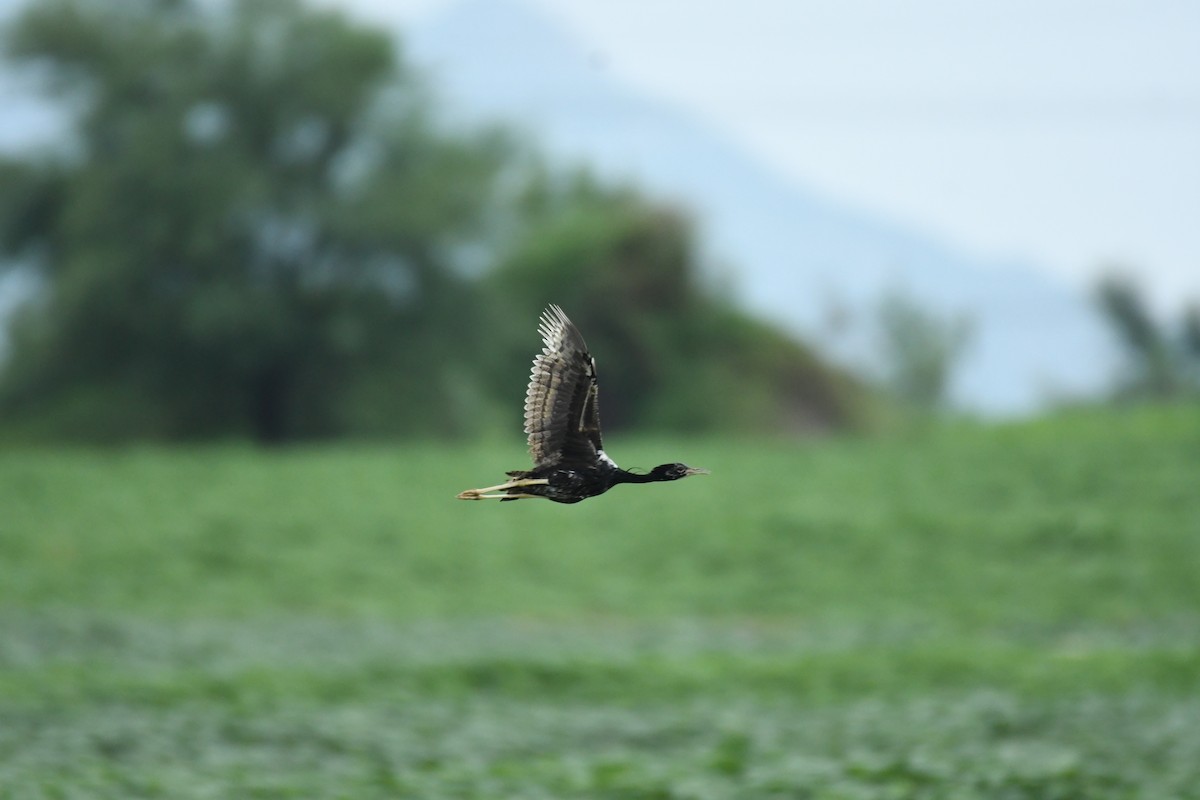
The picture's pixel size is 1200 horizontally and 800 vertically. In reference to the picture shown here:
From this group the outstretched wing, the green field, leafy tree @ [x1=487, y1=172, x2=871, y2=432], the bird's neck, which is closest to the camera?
the bird's neck

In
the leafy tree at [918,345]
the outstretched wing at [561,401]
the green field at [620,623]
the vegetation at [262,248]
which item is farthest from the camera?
the leafy tree at [918,345]

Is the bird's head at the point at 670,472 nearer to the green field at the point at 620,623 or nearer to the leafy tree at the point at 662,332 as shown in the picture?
the green field at the point at 620,623

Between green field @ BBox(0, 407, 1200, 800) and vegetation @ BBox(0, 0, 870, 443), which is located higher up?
vegetation @ BBox(0, 0, 870, 443)

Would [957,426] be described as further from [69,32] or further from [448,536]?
[69,32]

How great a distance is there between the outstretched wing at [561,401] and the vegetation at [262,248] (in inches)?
1052

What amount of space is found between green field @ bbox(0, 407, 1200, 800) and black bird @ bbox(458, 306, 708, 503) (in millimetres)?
7894

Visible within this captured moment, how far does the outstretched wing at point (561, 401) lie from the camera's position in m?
2.57

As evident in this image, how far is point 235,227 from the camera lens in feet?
111

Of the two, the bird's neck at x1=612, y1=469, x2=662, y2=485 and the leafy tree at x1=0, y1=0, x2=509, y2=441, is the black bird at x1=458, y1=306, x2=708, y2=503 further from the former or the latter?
the leafy tree at x1=0, y1=0, x2=509, y2=441

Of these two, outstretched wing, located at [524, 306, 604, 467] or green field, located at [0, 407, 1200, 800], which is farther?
green field, located at [0, 407, 1200, 800]

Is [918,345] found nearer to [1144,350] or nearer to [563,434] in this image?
[1144,350]

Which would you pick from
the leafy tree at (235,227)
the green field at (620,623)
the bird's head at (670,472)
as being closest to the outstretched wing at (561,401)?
the bird's head at (670,472)

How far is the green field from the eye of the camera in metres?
11.3

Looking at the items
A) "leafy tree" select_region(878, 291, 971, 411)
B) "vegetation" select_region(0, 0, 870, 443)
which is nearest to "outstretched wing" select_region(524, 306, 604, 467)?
"vegetation" select_region(0, 0, 870, 443)
